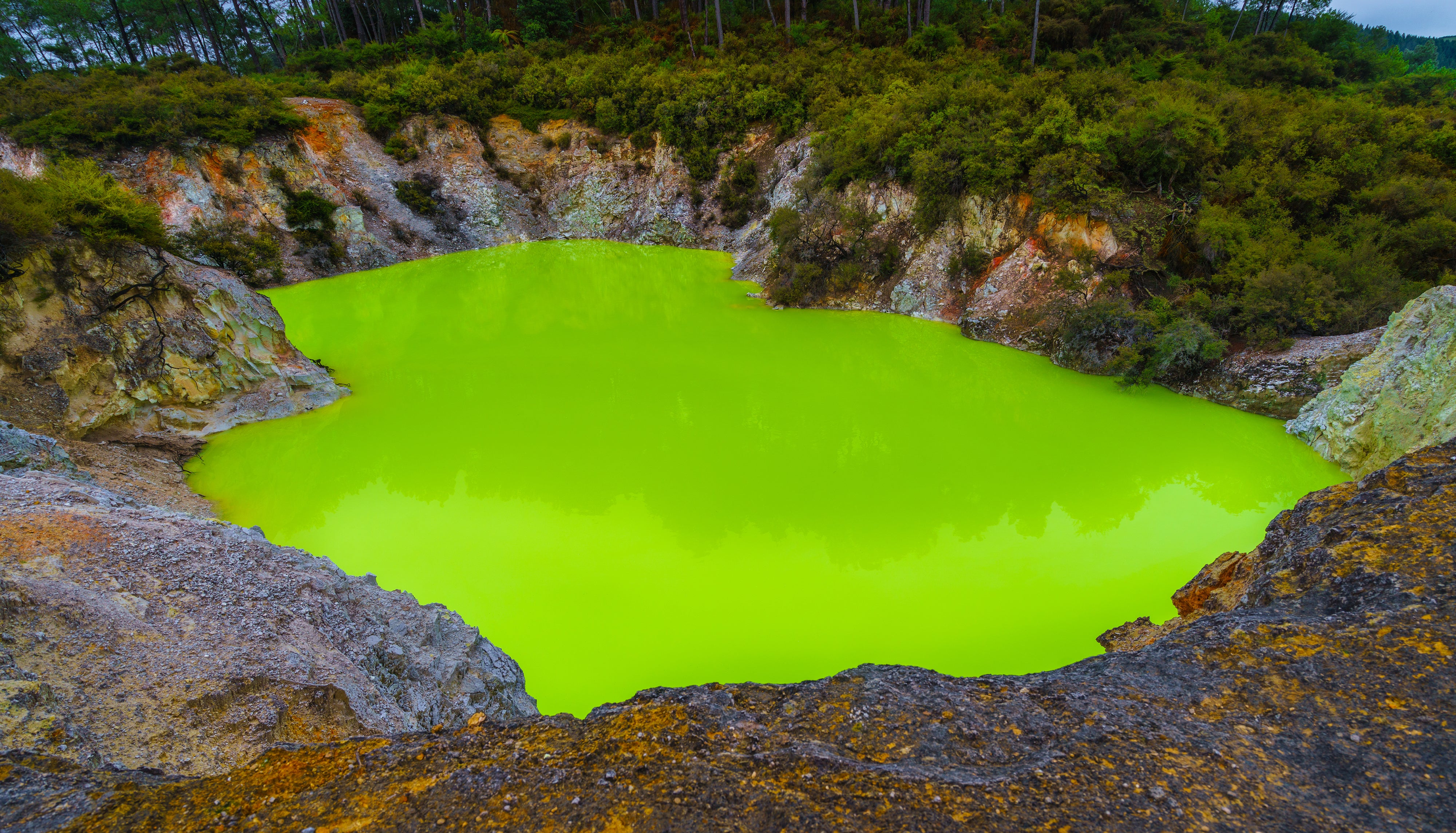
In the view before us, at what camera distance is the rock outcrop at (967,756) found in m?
2.10

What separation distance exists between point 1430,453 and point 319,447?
37.5 feet

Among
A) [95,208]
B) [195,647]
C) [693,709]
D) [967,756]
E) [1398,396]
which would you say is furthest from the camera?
[95,208]

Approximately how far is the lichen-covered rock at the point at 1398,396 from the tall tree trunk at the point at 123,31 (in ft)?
141

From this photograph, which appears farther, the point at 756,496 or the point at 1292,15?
the point at 1292,15

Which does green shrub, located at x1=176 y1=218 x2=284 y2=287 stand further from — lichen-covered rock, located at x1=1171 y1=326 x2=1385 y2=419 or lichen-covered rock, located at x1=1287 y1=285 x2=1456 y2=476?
lichen-covered rock, located at x1=1287 y1=285 x2=1456 y2=476

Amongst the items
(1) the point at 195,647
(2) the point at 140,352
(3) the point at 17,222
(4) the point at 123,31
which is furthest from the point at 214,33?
(1) the point at 195,647

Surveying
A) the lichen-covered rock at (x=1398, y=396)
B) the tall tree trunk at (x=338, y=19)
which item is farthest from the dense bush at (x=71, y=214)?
the tall tree trunk at (x=338, y=19)

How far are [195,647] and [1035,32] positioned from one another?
24452 millimetres

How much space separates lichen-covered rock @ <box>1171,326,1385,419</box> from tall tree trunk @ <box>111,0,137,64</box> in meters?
41.9

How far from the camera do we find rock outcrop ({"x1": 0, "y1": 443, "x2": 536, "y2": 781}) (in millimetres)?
2861

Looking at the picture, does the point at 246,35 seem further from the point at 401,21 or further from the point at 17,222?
the point at 17,222

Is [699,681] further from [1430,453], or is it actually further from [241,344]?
[241,344]

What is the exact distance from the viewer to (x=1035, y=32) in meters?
19.4

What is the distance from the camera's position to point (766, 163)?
2156 centimetres
